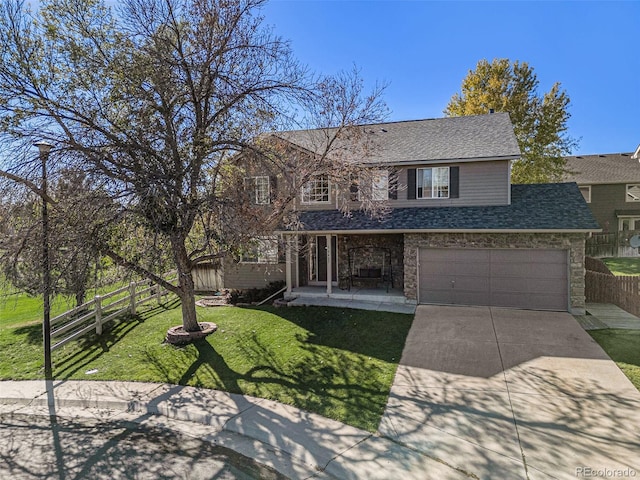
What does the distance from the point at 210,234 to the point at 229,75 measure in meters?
4.22

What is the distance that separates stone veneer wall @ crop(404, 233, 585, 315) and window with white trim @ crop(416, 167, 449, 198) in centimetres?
206

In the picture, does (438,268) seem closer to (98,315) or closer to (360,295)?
(360,295)

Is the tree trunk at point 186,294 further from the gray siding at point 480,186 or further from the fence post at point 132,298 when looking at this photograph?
the gray siding at point 480,186

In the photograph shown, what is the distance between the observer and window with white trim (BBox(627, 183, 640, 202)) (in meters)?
25.8

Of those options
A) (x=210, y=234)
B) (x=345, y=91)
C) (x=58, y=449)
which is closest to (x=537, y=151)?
(x=345, y=91)

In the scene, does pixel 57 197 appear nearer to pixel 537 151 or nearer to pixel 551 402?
pixel 551 402

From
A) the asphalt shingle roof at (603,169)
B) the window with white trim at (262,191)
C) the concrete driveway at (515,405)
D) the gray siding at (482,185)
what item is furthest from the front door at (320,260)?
the asphalt shingle roof at (603,169)

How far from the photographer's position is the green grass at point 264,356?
7051mm

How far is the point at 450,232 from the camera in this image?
1240 centimetres

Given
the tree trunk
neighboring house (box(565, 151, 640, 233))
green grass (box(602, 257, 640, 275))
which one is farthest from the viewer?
neighboring house (box(565, 151, 640, 233))

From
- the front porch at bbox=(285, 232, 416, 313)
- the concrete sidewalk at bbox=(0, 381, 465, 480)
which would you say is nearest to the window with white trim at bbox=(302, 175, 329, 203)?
the front porch at bbox=(285, 232, 416, 313)

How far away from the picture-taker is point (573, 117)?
77.8 feet

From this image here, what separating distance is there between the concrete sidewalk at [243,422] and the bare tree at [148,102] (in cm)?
291

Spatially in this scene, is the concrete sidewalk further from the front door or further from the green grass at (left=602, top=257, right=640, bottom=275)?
the green grass at (left=602, top=257, right=640, bottom=275)
